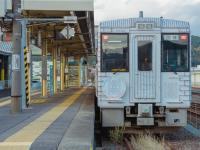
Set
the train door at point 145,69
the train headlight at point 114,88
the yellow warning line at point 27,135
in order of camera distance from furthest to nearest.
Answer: the train door at point 145,69
the train headlight at point 114,88
the yellow warning line at point 27,135

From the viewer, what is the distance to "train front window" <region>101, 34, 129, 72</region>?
1334 centimetres

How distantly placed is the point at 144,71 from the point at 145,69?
70mm

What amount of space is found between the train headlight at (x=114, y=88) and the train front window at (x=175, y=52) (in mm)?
1263

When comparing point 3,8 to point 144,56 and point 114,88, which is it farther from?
point 144,56

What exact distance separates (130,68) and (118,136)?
1.91 m

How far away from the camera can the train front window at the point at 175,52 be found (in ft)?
43.6

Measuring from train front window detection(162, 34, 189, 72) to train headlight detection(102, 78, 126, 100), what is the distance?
126cm

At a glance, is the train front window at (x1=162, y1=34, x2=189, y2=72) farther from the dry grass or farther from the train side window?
the dry grass

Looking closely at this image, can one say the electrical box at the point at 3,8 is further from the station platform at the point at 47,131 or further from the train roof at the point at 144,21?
the train roof at the point at 144,21

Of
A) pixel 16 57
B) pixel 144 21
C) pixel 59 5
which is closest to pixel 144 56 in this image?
pixel 144 21

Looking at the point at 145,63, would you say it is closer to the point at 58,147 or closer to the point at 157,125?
the point at 157,125

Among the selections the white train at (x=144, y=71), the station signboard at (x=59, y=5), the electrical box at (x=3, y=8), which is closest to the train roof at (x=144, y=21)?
the white train at (x=144, y=71)

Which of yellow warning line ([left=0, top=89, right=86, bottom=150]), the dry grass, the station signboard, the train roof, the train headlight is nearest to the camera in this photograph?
yellow warning line ([left=0, top=89, right=86, bottom=150])

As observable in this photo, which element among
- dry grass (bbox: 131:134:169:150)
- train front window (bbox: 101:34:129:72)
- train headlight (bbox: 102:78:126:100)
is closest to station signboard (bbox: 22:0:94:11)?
train front window (bbox: 101:34:129:72)
